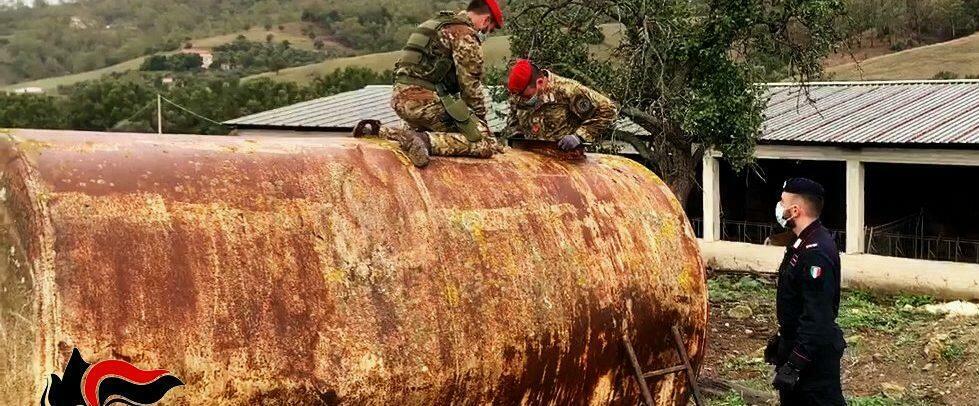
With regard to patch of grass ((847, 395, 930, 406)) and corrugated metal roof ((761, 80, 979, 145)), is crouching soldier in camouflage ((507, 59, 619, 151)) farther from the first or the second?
corrugated metal roof ((761, 80, 979, 145))

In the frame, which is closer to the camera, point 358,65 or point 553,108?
point 553,108

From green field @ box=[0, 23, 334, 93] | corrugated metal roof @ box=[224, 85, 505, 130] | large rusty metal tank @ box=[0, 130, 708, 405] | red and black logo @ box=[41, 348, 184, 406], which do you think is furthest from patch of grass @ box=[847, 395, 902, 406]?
green field @ box=[0, 23, 334, 93]

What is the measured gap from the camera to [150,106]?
43312 mm

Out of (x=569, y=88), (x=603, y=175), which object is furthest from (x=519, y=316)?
(x=569, y=88)

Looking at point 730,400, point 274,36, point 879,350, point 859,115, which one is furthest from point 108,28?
point 730,400

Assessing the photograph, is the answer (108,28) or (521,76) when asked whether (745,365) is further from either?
(108,28)

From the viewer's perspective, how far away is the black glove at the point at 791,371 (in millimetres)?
5156

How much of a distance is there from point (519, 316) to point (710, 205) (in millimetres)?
14660

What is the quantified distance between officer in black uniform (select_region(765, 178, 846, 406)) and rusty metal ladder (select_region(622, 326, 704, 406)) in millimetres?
433

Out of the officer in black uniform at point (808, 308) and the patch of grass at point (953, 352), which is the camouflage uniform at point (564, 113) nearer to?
the officer in black uniform at point (808, 308)

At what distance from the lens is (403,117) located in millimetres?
5188

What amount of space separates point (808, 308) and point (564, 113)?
1681mm

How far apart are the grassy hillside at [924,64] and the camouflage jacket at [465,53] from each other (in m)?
41.0

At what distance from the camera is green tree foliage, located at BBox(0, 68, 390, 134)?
136 feet
